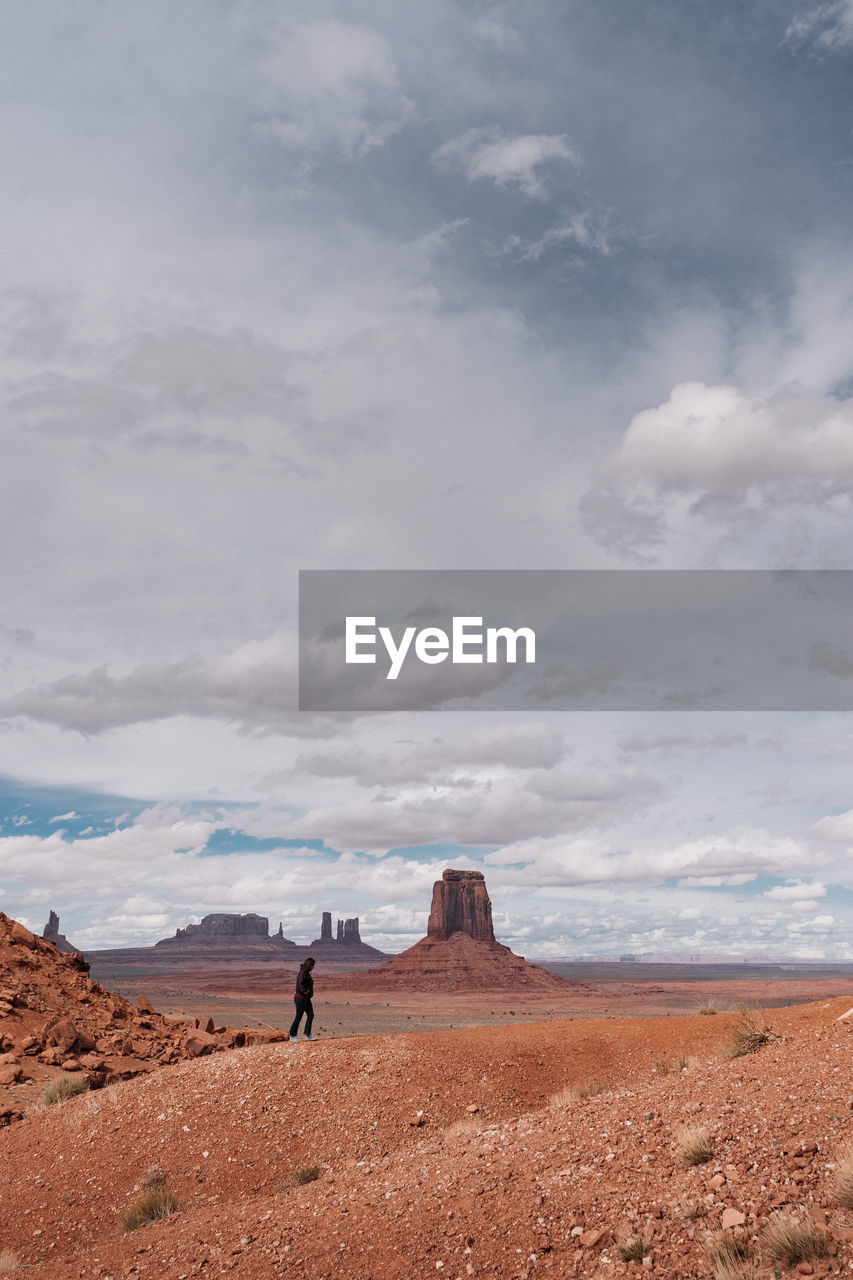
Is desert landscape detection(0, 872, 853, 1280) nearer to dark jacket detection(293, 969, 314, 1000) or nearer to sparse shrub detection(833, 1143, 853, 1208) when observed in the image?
sparse shrub detection(833, 1143, 853, 1208)

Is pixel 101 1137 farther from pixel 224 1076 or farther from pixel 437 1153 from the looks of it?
pixel 437 1153

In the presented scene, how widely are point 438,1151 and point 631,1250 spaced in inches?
189

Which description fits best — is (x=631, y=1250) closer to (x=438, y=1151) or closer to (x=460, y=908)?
(x=438, y=1151)

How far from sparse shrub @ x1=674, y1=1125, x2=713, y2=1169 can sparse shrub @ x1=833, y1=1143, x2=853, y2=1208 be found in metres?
1.41

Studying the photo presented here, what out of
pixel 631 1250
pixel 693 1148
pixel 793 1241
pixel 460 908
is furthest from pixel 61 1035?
pixel 460 908

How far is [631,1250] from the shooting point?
7703mm

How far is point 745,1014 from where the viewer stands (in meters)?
16.1

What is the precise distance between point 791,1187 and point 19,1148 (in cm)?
1388

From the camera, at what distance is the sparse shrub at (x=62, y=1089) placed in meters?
17.7

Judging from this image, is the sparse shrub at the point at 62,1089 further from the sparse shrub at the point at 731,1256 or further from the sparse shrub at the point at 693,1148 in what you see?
the sparse shrub at the point at 731,1256

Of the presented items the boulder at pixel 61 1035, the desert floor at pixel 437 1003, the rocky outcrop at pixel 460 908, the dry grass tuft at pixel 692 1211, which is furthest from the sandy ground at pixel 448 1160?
the rocky outcrop at pixel 460 908

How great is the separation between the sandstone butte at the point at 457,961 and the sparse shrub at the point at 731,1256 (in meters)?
157

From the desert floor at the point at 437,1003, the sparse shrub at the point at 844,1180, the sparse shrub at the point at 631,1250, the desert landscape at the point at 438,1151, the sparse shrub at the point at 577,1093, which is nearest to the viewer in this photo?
the sparse shrub at the point at 844,1180

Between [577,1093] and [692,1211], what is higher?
[692,1211]
